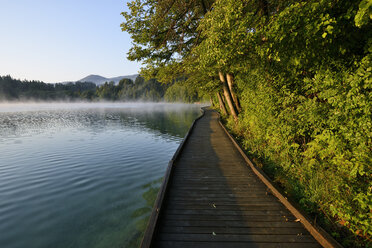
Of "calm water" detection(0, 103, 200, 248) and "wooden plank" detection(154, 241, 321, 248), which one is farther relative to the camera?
"calm water" detection(0, 103, 200, 248)

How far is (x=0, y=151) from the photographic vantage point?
43.7ft

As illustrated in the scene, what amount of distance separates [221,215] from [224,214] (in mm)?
92

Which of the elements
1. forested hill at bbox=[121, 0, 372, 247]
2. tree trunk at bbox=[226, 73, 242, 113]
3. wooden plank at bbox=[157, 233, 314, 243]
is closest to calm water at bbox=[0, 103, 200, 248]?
wooden plank at bbox=[157, 233, 314, 243]

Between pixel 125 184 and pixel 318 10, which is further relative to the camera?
pixel 125 184

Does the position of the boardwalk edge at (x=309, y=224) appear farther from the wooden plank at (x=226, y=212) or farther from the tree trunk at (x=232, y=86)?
the tree trunk at (x=232, y=86)

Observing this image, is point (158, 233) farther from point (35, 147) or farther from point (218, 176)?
point (35, 147)

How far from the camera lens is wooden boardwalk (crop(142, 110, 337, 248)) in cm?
355

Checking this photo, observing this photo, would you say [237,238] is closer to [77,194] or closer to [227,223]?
[227,223]

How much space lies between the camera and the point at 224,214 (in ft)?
14.4

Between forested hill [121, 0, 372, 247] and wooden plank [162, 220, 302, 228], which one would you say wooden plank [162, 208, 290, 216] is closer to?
wooden plank [162, 220, 302, 228]

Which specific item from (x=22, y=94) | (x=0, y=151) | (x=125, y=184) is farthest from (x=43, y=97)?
(x=125, y=184)

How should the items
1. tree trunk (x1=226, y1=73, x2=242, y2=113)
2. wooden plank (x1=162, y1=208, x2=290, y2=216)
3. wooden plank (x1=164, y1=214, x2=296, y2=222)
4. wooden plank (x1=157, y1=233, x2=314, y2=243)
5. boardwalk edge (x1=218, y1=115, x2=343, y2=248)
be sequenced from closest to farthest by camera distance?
boardwalk edge (x1=218, y1=115, x2=343, y2=248)
wooden plank (x1=157, y1=233, x2=314, y2=243)
wooden plank (x1=164, y1=214, x2=296, y2=222)
wooden plank (x1=162, y1=208, x2=290, y2=216)
tree trunk (x1=226, y1=73, x2=242, y2=113)

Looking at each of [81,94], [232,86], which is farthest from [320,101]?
[81,94]

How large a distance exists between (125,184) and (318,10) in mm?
9651
